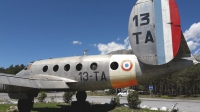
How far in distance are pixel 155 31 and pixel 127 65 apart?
9.78 ft

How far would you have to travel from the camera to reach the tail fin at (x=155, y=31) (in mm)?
10672

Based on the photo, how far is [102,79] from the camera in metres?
13.5

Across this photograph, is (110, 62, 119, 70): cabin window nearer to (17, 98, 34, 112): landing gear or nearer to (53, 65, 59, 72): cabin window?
(53, 65, 59, 72): cabin window

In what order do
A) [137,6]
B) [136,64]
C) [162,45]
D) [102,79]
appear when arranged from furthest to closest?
1. [102,79]
2. [136,64]
3. [137,6]
4. [162,45]

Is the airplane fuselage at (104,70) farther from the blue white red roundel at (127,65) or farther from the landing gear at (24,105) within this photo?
the landing gear at (24,105)

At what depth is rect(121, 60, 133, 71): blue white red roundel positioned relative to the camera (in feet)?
41.7

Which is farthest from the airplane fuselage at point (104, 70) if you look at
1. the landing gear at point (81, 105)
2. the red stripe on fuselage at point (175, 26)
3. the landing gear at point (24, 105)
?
the landing gear at point (24, 105)

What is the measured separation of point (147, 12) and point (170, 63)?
3.20 m

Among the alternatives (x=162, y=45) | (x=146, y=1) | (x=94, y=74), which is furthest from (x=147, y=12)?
(x=94, y=74)

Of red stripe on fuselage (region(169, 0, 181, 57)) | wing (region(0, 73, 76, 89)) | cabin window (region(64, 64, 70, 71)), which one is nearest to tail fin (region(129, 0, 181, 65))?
red stripe on fuselage (region(169, 0, 181, 57))

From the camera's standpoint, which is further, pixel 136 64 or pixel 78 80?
pixel 78 80

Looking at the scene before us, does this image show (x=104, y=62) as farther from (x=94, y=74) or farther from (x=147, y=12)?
(x=147, y=12)

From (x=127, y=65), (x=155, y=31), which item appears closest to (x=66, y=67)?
(x=127, y=65)

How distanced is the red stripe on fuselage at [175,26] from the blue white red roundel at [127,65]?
300 centimetres
